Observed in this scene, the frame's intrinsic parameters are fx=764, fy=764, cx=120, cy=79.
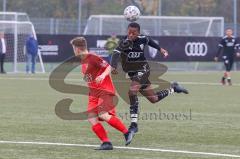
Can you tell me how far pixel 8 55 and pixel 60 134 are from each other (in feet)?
82.8

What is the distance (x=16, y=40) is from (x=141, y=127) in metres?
24.4

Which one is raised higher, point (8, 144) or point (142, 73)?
point (142, 73)

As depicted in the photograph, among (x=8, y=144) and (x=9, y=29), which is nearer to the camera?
(x=8, y=144)

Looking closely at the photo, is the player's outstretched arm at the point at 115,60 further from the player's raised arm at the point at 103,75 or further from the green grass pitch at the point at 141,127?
the green grass pitch at the point at 141,127

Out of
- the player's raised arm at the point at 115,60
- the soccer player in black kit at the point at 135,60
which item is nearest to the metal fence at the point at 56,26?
the soccer player in black kit at the point at 135,60

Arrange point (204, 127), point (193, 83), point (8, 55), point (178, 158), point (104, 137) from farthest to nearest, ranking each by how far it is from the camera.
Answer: point (8, 55)
point (193, 83)
point (204, 127)
point (104, 137)
point (178, 158)

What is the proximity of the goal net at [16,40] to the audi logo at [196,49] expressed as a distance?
8.14 m

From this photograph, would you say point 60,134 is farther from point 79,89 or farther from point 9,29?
point 9,29

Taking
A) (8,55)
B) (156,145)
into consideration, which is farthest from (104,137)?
(8,55)

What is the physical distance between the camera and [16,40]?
37.9 meters

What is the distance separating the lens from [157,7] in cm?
4675

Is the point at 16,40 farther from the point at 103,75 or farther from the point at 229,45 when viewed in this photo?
the point at 103,75

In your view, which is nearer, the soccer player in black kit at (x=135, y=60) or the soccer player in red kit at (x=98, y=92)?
the soccer player in red kit at (x=98, y=92)

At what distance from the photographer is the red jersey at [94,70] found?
36.8 feet
